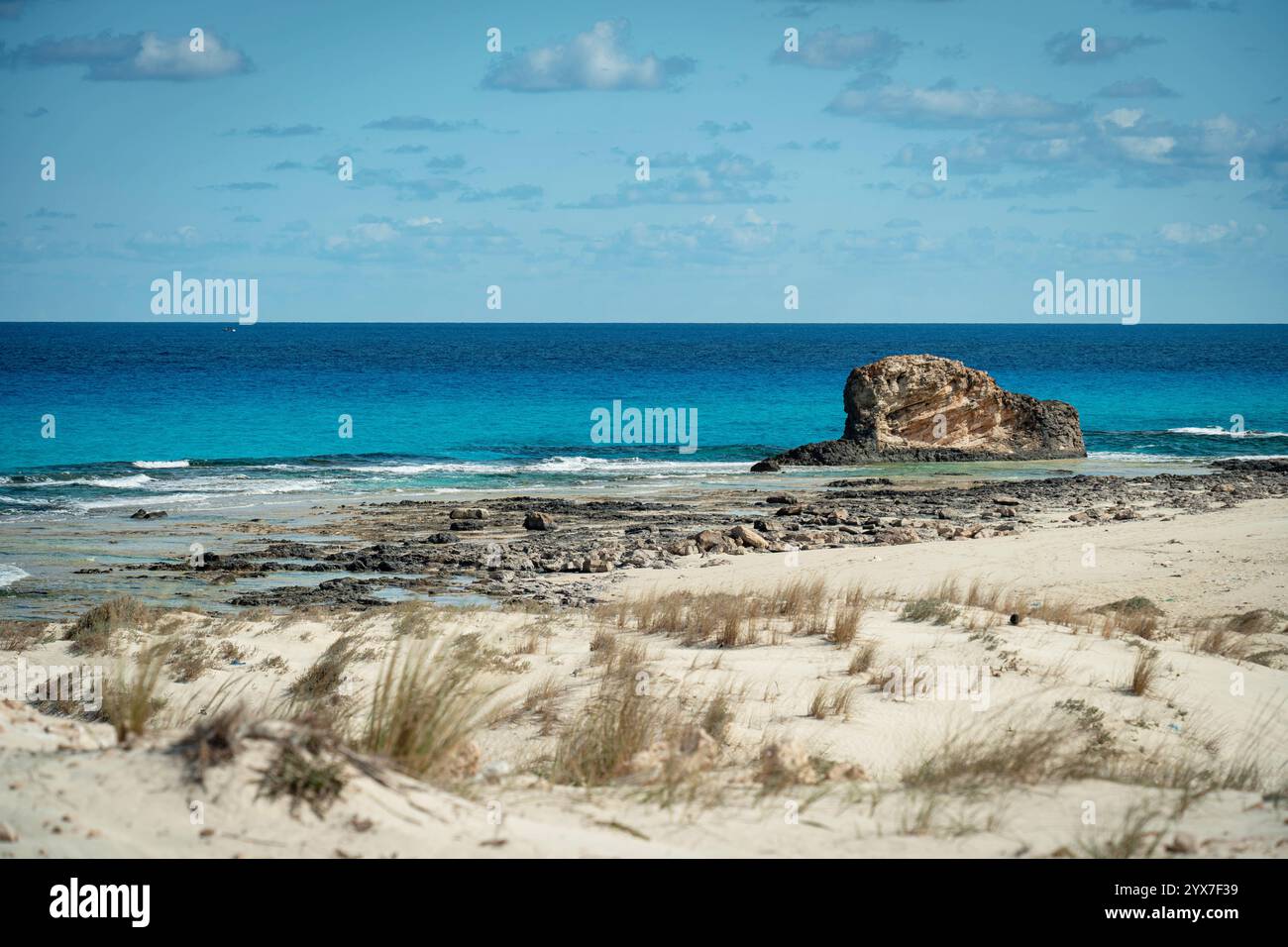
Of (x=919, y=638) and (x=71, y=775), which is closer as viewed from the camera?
(x=71, y=775)

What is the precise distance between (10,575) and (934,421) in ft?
86.7

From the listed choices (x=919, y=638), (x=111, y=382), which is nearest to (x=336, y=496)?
(x=919, y=638)

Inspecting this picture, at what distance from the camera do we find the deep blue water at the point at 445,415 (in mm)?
32312

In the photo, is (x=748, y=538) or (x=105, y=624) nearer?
(x=105, y=624)

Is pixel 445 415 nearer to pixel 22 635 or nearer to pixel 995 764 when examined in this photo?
pixel 22 635

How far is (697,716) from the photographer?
751 cm

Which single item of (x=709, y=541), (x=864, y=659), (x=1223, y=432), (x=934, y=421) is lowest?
(x=864, y=659)

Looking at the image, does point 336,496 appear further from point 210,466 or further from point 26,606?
point 26,606

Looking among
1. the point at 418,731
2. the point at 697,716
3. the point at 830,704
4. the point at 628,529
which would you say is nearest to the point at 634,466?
the point at 628,529

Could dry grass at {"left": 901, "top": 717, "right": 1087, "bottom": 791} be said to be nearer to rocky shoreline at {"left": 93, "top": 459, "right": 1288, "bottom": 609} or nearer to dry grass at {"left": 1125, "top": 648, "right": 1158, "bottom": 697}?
dry grass at {"left": 1125, "top": 648, "right": 1158, "bottom": 697}

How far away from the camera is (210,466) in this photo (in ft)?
111

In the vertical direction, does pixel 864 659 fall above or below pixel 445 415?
below
